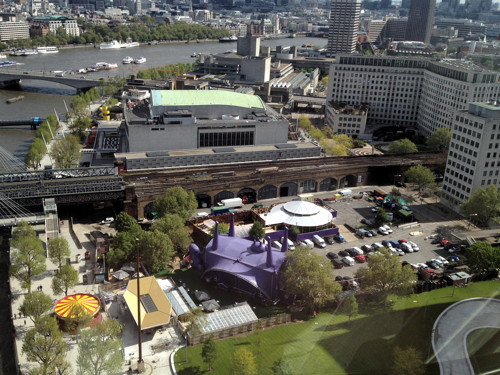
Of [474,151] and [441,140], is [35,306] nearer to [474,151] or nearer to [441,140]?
[474,151]

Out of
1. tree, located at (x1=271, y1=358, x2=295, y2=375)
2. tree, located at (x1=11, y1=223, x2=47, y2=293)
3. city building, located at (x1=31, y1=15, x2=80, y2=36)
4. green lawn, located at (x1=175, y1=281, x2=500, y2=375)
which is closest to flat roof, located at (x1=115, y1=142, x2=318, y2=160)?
tree, located at (x1=11, y1=223, x2=47, y2=293)

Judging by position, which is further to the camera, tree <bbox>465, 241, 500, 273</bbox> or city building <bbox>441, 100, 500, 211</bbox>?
city building <bbox>441, 100, 500, 211</bbox>

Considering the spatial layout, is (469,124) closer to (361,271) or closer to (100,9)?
(361,271)

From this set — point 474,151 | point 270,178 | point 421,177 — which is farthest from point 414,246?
point 270,178

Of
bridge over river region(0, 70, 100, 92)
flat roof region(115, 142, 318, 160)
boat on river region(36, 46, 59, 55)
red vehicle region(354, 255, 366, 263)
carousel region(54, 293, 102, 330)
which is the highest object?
boat on river region(36, 46, 59, 55)

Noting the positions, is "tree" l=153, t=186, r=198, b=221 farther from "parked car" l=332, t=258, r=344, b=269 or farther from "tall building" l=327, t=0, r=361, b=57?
"tall building" l=327, t=0, r=361, b=57

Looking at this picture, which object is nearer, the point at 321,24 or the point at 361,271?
the point at 361,271

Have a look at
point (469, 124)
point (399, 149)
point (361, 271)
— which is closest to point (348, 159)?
point (399, 149)
